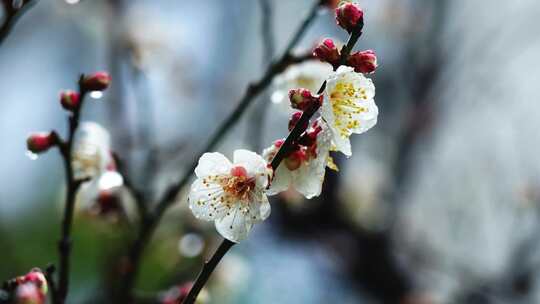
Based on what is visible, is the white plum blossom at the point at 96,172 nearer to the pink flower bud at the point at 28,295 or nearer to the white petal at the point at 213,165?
the white petal at the point at 213,165

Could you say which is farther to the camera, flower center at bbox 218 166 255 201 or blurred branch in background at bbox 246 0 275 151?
blurred branch in background at bbox 246 0 275 151

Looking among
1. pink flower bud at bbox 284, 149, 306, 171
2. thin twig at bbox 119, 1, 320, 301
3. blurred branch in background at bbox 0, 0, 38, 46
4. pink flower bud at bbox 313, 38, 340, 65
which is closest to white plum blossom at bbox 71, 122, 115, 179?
thin twig at bbox 119, 1, 320, 301

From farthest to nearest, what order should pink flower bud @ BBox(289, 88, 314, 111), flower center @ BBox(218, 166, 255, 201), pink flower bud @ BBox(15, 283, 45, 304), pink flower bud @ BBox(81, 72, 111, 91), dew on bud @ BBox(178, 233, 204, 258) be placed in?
dew on bud @ BBox(178, 233, 204, 258), pink flower bud @ BBox(81, 72, 111, 91), flower center @ BBox(218, 166, 255, 201), pink flower bud @ BBox(289, 88, 314, 111), pink flower bud @ BBox(15, 283, 45, 304)

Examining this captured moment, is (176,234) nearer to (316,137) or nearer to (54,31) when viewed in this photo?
(316,137)

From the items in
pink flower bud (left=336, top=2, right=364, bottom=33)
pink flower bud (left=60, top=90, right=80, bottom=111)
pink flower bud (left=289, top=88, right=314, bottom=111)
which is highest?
pink flower bud (left=336, top=2, right=364, bottom=33)

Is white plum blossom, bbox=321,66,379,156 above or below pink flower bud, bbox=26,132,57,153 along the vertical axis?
above

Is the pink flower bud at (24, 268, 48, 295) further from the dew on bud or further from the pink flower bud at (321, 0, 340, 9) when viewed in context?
the dew on bud

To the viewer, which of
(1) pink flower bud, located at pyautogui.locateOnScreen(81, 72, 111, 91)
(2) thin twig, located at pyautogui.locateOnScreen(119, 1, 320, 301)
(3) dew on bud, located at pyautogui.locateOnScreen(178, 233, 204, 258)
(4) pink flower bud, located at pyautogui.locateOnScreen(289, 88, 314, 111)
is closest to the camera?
(4) pink flower bud, located at pyautogui.locateOnScreen(289, 88, 314, 111)

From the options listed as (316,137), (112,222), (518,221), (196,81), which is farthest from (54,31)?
(316,137)
